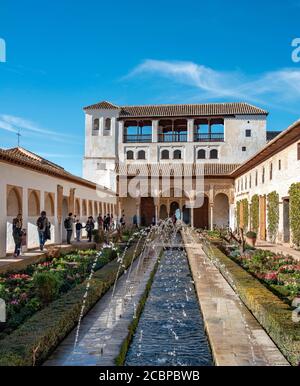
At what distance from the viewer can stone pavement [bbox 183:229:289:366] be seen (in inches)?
212

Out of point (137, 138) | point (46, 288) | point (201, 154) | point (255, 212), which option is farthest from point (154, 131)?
point (46, 288)

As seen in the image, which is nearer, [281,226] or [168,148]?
[281,226]

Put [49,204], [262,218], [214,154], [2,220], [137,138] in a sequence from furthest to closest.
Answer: [137,138] → [214,154] → [262,218] → [49,204] → [2,220]

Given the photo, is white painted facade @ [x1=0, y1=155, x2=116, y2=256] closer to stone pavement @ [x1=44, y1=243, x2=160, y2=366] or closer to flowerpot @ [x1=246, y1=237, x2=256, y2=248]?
stone pavement @ [x1=44, y1=243, x2=160, y2=366]

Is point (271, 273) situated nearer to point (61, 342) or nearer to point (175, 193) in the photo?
point (61, 342)

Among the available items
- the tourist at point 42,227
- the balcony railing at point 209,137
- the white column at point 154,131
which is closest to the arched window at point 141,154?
the white column at point 154,131

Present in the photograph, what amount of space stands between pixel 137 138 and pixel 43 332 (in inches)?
1536

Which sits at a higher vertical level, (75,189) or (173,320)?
(75,189)

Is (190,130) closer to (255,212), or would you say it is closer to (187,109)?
(187,109)

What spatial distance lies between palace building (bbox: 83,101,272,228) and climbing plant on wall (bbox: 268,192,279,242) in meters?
15.9

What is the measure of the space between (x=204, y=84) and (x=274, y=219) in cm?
1337

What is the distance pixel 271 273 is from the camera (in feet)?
36.5

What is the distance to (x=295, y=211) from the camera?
17984 mm
